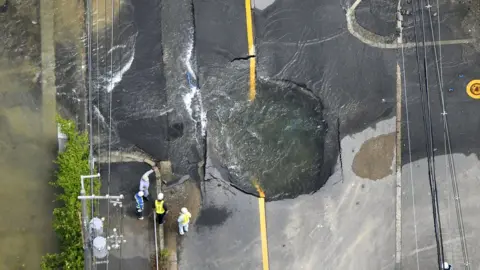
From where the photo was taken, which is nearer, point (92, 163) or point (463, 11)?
point (92, 163)

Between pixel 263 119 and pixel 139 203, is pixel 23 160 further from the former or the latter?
pixel 263 119

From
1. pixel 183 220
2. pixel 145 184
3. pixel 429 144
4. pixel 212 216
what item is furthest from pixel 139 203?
pixel 429 144

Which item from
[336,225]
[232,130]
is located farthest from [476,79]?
[232,130]

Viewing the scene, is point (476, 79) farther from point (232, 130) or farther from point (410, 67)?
point (232, 130)

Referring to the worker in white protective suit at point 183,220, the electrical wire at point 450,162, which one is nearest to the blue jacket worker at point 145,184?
the worker in white protective suit at point 183,220

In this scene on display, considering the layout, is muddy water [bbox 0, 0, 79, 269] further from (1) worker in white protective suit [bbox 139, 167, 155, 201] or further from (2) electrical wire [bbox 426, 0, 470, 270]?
(2) electrical wire [bbox 426, 0, 470, 270]

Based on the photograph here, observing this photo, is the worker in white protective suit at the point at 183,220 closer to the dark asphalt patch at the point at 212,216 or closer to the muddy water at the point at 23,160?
the dark asphalt patch at the point at 212,216

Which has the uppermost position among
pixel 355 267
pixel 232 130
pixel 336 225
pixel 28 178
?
pixel 232 130

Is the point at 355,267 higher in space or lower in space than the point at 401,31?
lower
